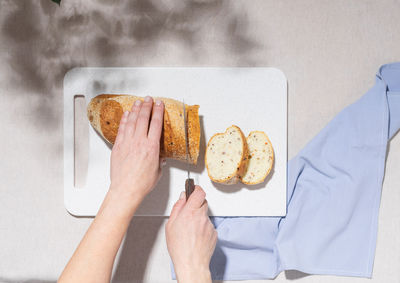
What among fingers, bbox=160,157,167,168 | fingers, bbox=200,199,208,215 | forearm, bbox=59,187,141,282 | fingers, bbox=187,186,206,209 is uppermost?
fingers, bbox=160,157,167,168

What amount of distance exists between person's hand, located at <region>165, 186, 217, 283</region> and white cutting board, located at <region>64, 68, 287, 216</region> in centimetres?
6

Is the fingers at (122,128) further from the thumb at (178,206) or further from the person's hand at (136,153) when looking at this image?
the thumb at (178,206)

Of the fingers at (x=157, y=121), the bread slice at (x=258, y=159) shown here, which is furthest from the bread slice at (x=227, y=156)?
the fingers at (x=157, y=121)

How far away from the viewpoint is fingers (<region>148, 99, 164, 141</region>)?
2.53 ft

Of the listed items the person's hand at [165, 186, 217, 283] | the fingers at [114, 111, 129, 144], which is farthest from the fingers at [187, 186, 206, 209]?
the fingers at [114, 111, 129, 144]

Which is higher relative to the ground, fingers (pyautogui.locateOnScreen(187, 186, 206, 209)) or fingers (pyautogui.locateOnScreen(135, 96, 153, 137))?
fingers (pyautogui.locateOnScreen(135, 96, 153, 137))

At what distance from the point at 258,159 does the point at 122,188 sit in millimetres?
317

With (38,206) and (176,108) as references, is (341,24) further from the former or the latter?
(38,206)

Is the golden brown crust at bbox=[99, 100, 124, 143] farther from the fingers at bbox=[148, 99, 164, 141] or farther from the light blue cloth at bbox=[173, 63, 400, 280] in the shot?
the light blue cloth at bbox=[173, 63, 400, 280]

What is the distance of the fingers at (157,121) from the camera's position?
0.77 metres

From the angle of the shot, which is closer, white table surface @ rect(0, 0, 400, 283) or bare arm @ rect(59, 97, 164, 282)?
bare arm @ rect(59, 97, 164, 282)

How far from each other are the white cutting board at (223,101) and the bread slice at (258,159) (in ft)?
0.08

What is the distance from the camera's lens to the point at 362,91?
875 mm

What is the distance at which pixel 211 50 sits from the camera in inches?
34.2
